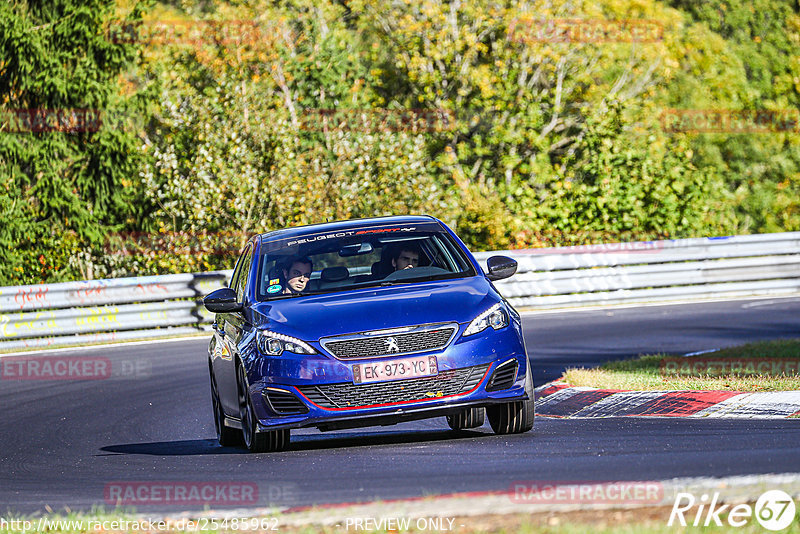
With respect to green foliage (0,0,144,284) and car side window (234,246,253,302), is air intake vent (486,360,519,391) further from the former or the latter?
green foliage (0,0,144,284)

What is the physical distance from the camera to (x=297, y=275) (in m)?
9.83

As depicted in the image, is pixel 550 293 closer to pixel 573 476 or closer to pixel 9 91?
pixel 9 91

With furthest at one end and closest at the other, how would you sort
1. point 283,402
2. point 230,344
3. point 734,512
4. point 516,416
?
point 230,344, point 516,416, point 283,402, point 734,512

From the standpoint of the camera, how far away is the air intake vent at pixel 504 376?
8.85m

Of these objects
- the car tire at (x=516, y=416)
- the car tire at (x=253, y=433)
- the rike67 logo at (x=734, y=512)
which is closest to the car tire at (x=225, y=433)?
the car tire at (x=253, y=433)

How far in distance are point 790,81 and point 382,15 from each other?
1976cm

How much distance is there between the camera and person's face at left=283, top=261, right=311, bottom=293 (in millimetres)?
9734

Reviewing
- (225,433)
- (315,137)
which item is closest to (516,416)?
(225,433)

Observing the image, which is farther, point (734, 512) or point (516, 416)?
point (516, 416)

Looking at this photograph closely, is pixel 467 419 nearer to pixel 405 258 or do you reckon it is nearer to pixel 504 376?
pixel 405 258

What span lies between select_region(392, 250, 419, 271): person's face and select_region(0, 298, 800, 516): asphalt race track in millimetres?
1272

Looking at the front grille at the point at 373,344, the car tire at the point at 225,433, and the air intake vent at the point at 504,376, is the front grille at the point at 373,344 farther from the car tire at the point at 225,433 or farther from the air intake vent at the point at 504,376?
the car tire at the point at 225,433

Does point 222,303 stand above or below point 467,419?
above

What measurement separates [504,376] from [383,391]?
86 centimetres
